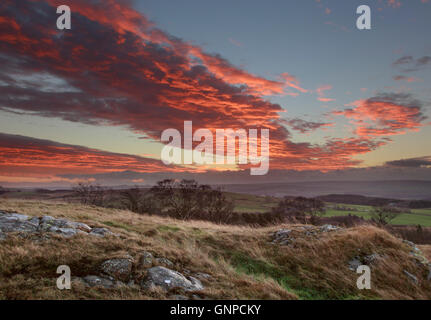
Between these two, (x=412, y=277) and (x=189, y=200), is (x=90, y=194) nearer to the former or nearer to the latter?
(x=189, y=200)

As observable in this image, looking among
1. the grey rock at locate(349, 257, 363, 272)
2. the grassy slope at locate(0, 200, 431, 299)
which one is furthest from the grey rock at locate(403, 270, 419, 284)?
the grey rock at locate(349, 257, 363, 272)

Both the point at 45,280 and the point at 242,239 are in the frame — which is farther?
the point at 242,239

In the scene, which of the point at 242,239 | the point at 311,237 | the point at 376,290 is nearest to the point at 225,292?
the point at 376,290

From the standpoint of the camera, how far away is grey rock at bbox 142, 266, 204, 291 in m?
6.04

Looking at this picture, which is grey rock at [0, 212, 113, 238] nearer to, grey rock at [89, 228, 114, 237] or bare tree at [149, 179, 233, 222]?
grey rock at [89, 228, 114, 237]

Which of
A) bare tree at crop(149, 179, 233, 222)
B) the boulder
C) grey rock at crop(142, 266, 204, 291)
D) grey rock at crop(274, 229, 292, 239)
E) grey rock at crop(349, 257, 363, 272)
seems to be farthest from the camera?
bare tree at crop(149, 179, 233, 222)

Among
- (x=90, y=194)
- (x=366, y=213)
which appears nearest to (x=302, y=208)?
(x=366, y=213)

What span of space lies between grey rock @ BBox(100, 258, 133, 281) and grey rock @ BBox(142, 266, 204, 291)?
1.96ft

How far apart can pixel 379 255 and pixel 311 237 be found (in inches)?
109

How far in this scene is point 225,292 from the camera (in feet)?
20.0

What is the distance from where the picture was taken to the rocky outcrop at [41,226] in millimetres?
8802

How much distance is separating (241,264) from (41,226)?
8.20 m

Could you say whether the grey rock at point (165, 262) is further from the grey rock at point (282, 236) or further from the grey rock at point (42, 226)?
the grey rock at point (282, 236)
